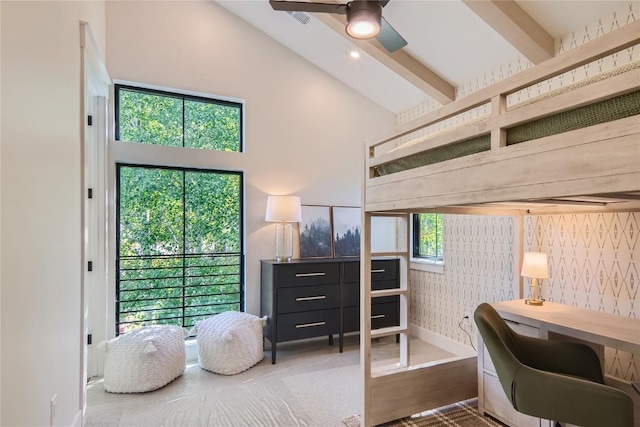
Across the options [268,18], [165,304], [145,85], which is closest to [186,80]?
[145,85]

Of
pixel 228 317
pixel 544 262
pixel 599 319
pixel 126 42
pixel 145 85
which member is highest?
pixel 126 42

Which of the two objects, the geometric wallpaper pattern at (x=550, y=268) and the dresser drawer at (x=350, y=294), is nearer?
the geometric wallpaper pattern at (x=550, y=268)

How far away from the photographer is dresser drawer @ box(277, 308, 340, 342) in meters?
3.39

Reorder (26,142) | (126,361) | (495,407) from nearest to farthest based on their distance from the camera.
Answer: (26,142), (495,407), (126,361)

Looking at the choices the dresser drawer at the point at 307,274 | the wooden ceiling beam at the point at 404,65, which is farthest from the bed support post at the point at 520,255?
the dresser drawer at the point at 307,274

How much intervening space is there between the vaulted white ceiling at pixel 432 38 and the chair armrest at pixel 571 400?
2.22 metres

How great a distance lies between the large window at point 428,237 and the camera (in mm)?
3979

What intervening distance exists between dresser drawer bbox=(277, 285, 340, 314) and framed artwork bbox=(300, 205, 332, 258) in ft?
1.66

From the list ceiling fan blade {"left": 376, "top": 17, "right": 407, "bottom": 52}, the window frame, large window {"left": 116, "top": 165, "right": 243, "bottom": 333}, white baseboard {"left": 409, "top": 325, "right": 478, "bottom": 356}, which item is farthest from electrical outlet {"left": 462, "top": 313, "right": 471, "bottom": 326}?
ceiling fan blade {"left": 376, "top": 17, "right": 407, "bottom": 52}

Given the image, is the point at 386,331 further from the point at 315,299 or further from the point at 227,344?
the point at 227,344

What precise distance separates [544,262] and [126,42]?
12.7ft

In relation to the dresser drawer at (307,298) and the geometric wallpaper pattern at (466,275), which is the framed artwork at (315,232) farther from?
the geometric wallpaper pattern at (466,275)

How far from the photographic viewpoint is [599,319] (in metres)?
2.07

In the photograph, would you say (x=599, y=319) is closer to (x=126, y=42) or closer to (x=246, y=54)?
(x=246, y=54)
